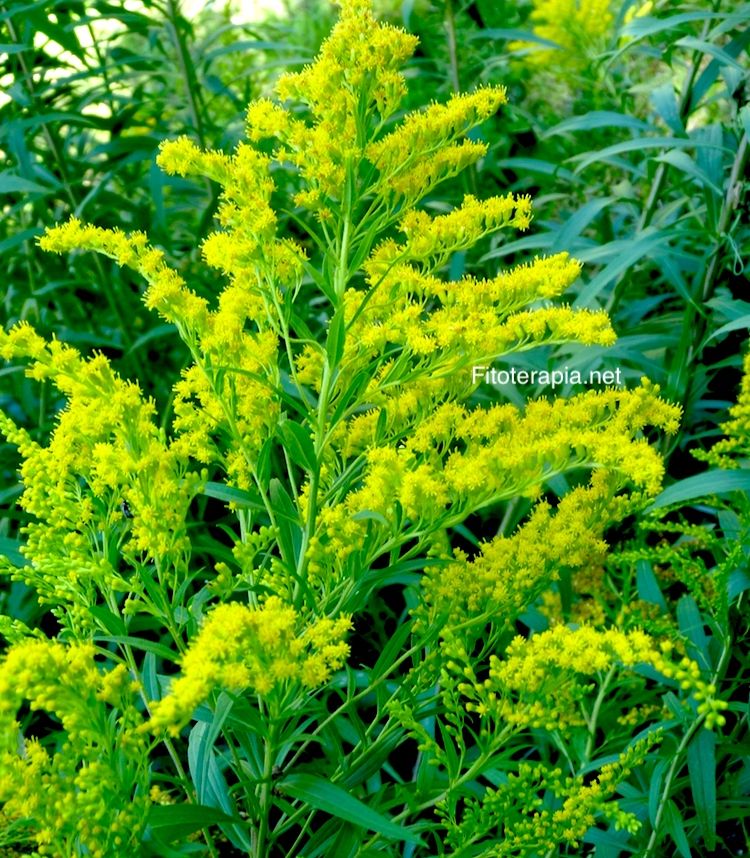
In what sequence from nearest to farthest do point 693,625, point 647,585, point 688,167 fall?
point 693,625
point 647,585
point 688,167

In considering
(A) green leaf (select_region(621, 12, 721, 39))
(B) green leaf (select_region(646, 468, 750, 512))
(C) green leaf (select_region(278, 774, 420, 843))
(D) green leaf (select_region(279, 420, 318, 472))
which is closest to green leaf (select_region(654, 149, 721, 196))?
(A) green leaf (select_region(621, 12, 721, 39))

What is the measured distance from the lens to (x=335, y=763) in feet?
6.04

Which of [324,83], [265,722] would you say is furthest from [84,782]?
[324,83]

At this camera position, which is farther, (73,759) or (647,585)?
(647,585)

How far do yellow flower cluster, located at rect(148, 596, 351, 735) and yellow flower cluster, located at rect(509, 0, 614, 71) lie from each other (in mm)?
2686

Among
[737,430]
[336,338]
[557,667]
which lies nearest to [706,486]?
[737,430]

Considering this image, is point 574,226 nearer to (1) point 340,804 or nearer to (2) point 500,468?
(2) point 500,468

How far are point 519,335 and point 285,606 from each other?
0.52 m

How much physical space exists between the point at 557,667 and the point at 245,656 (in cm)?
51

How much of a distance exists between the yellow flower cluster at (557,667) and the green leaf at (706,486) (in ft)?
1.30

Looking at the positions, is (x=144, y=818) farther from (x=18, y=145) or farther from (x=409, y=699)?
(x=18, y=145)

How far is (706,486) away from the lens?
1.94 meters

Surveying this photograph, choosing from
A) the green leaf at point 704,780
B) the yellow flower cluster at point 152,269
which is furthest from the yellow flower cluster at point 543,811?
the yellow flower cluster at point 152,269

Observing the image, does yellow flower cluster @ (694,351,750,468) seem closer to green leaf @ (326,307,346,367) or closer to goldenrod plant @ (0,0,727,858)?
goldenrod plant @ (0,0,727,858)
